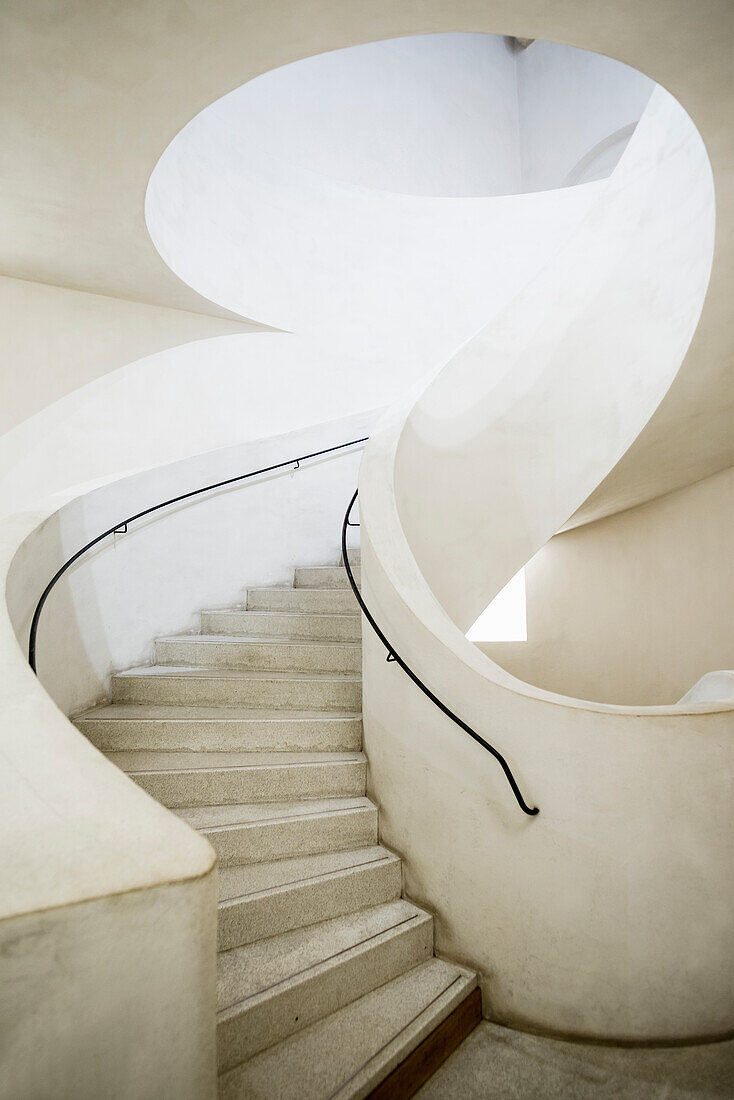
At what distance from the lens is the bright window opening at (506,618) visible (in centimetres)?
765

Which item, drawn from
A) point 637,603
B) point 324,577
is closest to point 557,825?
point 324,577

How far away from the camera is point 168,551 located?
3795 millimetres

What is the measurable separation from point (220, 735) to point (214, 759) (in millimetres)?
127

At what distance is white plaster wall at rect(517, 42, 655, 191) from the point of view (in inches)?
313

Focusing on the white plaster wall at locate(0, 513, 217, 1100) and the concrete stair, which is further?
the concrete stair

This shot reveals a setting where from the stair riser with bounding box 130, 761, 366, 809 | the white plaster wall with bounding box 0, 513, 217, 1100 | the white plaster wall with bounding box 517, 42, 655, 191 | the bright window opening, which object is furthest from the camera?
the white plaster wall with bounding box 517, 42, 655, 191

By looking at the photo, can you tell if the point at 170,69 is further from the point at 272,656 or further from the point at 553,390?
the point at 553,390

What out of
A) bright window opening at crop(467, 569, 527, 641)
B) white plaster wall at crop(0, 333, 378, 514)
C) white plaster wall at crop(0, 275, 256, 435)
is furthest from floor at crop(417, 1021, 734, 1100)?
bright window opening at crop(467, 569, 527, 641)

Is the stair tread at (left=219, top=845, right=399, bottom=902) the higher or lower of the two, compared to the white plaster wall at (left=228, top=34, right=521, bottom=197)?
lower

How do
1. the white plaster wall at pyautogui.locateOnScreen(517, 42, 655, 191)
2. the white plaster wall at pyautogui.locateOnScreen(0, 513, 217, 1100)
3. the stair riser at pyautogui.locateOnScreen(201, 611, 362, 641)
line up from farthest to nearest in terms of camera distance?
the white plaster wall at pyautogui.locateOnScreen(517, 42, 655, 191)
the stair riser at pyautogui.locateOnScreen(201, 611, 362, 641)
the white plaster wall at pyautogui.locateOnScreen(0, 513, 217, 1100)

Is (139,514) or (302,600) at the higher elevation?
(139,514)

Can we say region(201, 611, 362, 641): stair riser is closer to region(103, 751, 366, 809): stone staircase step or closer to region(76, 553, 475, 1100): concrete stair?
region(76, 553, 475, 1100): concrete stair

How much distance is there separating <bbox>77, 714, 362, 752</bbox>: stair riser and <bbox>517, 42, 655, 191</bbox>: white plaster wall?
8.34 metres

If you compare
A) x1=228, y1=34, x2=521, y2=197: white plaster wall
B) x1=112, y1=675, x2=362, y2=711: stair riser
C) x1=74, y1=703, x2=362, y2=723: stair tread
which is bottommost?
x1=74, y1=703, x2=362, y2=723: stair tread
